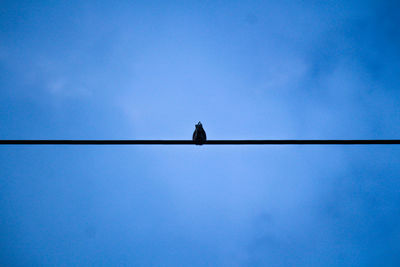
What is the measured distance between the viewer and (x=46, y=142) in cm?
495

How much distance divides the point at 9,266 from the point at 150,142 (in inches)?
2483

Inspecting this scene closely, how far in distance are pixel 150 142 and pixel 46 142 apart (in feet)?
5.53

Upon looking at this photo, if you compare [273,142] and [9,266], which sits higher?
[273,142]

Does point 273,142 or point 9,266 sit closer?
point 273,142

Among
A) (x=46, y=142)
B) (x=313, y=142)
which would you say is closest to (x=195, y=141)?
(x=313, y=142)

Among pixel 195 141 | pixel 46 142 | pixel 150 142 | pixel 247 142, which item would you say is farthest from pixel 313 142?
pixel 46 142

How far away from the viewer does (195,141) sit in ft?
18.5

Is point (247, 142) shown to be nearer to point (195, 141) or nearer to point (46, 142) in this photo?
point (195, 141)

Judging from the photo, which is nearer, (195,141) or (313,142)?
(313,142)

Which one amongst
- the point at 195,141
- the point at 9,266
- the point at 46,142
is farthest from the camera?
the point at 9,266

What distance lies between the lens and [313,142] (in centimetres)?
500

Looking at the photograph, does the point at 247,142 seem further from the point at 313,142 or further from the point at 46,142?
the point at 46,142

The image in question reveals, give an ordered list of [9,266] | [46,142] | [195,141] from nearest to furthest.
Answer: [46,142]
[195,141]
[9,266]

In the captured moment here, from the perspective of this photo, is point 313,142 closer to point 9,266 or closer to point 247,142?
point 247,142
